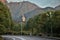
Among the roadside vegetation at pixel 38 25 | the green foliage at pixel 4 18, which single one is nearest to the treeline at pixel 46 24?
the roadside vegetation at pixel 38 25

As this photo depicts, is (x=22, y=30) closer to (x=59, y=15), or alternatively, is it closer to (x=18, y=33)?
(x=18, y=33)

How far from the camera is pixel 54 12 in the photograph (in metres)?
7.63

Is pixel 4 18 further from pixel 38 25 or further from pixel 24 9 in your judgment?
pixel 38 25

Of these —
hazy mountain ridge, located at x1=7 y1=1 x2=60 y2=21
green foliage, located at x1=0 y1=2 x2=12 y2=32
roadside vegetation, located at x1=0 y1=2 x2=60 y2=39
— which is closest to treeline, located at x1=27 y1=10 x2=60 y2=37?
roadside vegetation, located at x1=0 y1=2 x2=60 y2=39

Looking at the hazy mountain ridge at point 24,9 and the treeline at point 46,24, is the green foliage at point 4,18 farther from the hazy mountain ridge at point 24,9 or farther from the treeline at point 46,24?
the treeline at point 46,24

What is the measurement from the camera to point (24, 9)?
7758 millimetres

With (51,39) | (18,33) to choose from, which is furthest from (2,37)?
(51,39)

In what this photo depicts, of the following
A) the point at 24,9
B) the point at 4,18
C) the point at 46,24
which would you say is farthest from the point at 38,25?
the point at 4,18

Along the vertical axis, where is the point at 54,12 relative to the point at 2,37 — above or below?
above

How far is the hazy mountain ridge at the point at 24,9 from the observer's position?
25.3 feet

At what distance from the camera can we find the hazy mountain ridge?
25.3 ft

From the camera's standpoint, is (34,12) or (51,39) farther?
(34,12)

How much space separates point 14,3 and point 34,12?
78 cm

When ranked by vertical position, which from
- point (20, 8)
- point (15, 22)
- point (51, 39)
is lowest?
point (51, 39)
